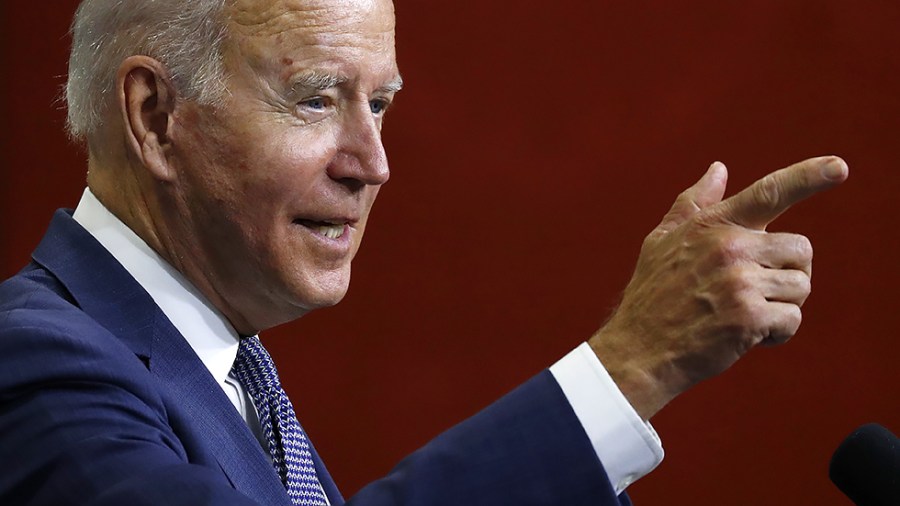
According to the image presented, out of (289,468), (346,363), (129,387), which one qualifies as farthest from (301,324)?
(129,387)

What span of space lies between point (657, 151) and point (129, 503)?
1.68m

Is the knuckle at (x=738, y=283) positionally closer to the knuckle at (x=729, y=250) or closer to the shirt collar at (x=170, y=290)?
the knuckle at (x=729, y=250)

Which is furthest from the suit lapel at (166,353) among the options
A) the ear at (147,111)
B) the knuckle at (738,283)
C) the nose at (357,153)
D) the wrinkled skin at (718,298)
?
the knuckle at (738,283)

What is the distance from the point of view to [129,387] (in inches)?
39.1

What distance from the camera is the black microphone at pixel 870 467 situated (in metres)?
1.14

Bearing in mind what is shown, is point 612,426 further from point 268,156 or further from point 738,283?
point 268,156

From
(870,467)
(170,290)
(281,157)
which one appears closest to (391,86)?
(281,157)

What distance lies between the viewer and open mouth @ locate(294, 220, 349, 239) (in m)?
1.22

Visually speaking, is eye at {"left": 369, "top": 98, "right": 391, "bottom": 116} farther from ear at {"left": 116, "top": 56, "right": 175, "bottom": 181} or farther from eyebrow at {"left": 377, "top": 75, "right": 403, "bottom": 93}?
ear at {"left": 116, "top": 56, "right": 175, "bottom": 181}

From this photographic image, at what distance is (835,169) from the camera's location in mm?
910

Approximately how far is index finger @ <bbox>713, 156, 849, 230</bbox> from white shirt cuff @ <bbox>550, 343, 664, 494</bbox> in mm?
158

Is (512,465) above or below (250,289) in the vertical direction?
below

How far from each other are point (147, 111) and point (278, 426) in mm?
327

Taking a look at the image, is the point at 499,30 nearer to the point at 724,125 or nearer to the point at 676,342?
the point at 724,125
